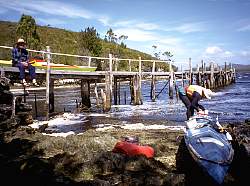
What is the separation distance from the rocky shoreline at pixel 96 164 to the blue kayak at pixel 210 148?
333mm

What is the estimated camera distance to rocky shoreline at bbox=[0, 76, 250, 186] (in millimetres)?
7160

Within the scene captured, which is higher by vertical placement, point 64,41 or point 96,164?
point 64,41

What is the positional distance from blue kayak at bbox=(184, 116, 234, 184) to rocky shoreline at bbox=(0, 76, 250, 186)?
1.09ft

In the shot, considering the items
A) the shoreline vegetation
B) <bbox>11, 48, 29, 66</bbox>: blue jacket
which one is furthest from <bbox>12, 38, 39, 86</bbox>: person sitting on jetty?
the shoreline vegetation

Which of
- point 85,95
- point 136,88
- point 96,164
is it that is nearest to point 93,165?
point 96,164

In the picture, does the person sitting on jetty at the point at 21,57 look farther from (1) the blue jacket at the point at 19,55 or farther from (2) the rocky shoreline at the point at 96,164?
(2) the rocky shoreline at the point at 96,164

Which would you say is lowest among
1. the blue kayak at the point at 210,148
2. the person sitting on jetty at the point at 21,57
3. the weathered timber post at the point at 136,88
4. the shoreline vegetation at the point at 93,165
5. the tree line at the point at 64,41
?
the shoreline vegetation at the point at 93,165

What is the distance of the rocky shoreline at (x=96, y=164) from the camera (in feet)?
23.5

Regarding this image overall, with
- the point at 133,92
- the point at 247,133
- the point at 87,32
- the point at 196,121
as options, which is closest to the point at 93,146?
the point at 196,121

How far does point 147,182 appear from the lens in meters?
7.10

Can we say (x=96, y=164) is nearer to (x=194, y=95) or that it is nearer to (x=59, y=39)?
(x=194, y=95)

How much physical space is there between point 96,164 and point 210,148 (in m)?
2.70

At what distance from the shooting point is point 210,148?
7.88 meters

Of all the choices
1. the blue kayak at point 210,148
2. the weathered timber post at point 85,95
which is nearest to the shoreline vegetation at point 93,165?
the blue kayak at point 210,148
